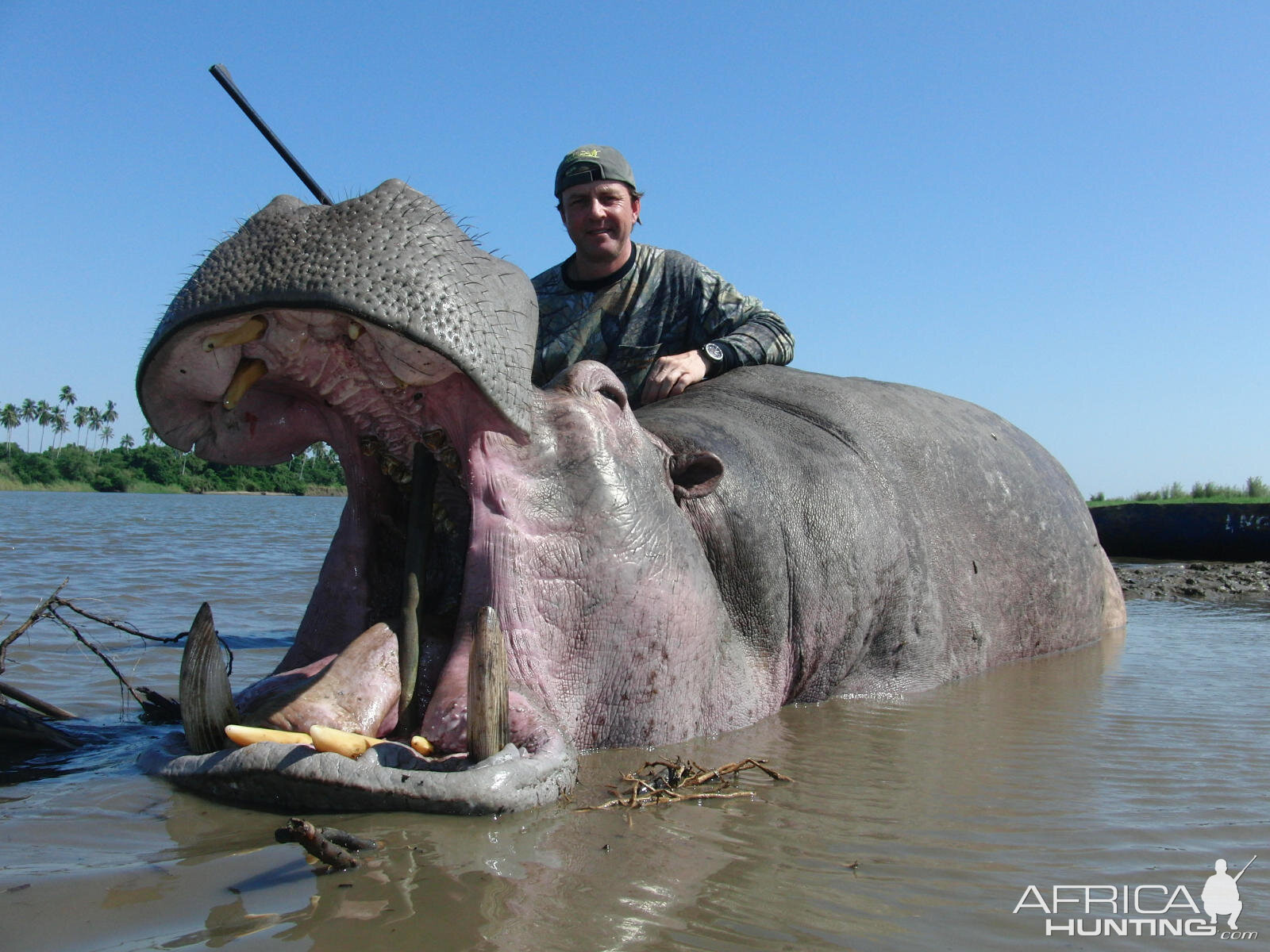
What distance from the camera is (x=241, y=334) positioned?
2.65 metres

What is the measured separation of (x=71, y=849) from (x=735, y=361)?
11.4 feet

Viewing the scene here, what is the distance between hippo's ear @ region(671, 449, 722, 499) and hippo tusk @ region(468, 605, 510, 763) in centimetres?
→ 118

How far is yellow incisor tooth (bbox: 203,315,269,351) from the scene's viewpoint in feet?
Answer: 8.65

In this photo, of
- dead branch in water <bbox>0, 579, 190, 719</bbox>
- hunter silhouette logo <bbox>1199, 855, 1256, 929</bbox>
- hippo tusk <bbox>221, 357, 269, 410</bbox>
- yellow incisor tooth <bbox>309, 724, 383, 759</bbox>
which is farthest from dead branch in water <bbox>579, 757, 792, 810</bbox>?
dead branch in water <bbox>0, 579, 190, 719</bbox>

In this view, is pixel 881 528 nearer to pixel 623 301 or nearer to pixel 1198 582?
pixel 623 301

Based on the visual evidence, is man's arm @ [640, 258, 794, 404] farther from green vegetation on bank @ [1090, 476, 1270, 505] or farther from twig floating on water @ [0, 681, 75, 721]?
green vegetation on bank @ [1090, 476, 1270, 505]

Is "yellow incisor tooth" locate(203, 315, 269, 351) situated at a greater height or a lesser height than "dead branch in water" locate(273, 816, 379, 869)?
greater

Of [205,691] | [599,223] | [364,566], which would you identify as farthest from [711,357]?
[205,691]

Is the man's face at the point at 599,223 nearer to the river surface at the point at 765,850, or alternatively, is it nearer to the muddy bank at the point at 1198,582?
the river surface at the point at 765,850

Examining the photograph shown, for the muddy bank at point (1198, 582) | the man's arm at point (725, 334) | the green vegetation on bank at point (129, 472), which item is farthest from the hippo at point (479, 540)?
the green vegetation on bank at point (129, 472)

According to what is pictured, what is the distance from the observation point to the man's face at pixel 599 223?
5410 millimetres

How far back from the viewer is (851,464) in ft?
14.4

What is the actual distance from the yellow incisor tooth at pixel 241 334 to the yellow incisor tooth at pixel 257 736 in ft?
3.05

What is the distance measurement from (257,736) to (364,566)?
71cm
